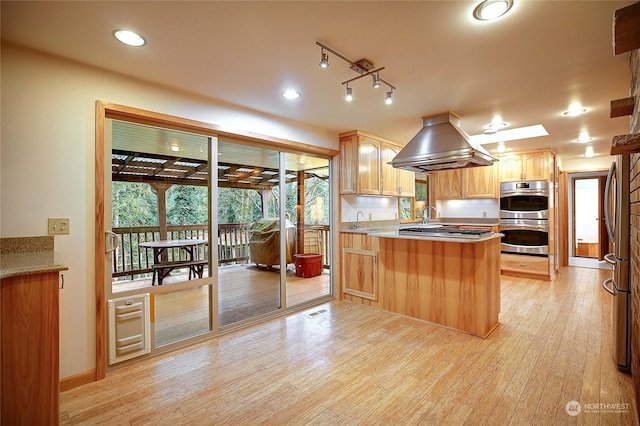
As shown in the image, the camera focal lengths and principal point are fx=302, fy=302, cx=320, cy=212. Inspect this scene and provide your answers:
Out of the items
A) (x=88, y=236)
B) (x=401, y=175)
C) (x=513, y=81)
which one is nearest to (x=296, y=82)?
(x=513, y=81)

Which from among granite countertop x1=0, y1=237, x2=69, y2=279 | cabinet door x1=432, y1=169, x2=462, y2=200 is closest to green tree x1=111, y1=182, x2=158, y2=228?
granite countertop x1=0, y1=237, x2=69, y2=279

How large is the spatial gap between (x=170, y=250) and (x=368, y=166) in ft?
9.06

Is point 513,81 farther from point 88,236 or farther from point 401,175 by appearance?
point 88,236

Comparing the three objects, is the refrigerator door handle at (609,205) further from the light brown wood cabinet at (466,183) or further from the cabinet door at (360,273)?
the light brown wood cabinet at (466,183)

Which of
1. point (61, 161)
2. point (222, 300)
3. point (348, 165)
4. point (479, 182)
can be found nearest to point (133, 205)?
point (61, 161)

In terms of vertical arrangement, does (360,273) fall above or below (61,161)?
below

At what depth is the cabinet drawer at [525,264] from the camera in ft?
17.1

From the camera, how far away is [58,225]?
2.17 m

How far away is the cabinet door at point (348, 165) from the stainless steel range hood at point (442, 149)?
2.62ft

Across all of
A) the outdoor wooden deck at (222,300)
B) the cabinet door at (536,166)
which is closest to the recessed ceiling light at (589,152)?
the cabinet door at (536,166)

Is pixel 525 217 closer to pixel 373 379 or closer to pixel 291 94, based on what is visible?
pixel 373 379

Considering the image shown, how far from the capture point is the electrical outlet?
214cm

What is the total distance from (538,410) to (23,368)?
3005 millimetres

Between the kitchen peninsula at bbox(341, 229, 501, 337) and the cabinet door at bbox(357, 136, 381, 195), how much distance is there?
2.20 ft
